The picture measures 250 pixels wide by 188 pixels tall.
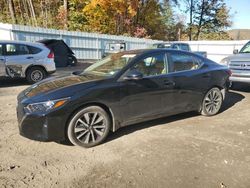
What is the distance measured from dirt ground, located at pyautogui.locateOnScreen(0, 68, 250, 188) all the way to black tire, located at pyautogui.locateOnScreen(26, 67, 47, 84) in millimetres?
4496

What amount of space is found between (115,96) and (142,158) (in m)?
1.12

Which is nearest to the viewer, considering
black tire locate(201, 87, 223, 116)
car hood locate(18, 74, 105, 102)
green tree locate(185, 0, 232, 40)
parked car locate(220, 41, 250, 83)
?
car hood locate(18, 74, 105, 102)

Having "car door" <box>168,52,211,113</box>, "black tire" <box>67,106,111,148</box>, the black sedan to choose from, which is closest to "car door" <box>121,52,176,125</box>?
the black sedan

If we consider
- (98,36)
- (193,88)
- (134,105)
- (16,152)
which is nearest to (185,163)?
(134,105)

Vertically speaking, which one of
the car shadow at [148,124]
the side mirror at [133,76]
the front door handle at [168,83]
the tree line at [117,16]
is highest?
the tree line at [117,16]

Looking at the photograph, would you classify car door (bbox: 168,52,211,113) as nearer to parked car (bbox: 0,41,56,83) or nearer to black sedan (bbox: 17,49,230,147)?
black sedan (bbox: 17,49,230,147)

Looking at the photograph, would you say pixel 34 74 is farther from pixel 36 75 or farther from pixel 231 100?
pixel 231 100

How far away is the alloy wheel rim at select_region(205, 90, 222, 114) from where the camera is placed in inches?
233

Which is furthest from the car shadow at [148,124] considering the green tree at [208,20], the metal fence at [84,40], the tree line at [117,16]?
the green tree at [208,20]

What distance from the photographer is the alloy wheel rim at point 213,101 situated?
5914mm

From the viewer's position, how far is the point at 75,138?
414 centimetres

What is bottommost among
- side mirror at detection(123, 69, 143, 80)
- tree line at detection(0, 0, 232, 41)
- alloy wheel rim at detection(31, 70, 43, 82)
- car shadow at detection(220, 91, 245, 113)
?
car shadow at detection(220, 91, 245, 113)

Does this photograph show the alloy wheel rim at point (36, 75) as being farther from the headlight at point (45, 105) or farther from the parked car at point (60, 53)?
the headlight at point (45, 105)

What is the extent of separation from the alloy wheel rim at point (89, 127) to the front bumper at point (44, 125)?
26 centimetres
